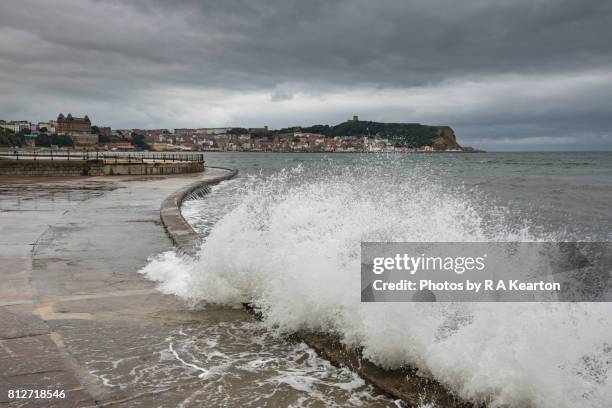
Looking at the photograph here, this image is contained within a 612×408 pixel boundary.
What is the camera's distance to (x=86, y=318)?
4.38 metres

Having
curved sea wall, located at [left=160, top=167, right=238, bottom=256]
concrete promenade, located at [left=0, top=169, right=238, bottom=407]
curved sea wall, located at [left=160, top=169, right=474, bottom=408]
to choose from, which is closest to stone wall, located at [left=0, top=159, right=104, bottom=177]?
curved sea wall, located at [left=160, top=167, right=238, bottom=256]

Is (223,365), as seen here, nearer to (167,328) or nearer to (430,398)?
(167,328)

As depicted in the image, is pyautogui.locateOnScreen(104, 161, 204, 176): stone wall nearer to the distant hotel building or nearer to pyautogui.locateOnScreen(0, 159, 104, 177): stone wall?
pyautogui.locateOnScreen(0, 159, 104, 177): stone wall

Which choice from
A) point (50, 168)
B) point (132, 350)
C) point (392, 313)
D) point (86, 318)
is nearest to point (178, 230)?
point (86, 318)

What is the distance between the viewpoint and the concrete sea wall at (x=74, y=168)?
86.3ft

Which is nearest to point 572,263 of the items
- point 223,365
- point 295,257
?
point 295,257

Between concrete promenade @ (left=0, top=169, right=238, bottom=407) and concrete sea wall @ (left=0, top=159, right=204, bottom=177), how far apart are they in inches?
793

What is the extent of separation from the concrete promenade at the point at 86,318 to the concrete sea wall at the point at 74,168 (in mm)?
20142

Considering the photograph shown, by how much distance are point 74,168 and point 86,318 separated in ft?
87.8

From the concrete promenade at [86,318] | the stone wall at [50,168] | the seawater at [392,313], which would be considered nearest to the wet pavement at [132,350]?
the concrete promenade at [86,318]

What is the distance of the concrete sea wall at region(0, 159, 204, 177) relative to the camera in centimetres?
2629

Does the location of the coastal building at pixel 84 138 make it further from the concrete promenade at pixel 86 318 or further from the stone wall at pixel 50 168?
the concrete promenade at pixel 86 318

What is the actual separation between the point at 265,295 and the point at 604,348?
297 cm

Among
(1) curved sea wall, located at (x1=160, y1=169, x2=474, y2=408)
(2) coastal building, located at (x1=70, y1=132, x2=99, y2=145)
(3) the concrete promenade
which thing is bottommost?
(1) curved sea wall, located at (x1=160, y1=169, x2=474, y2=408)
